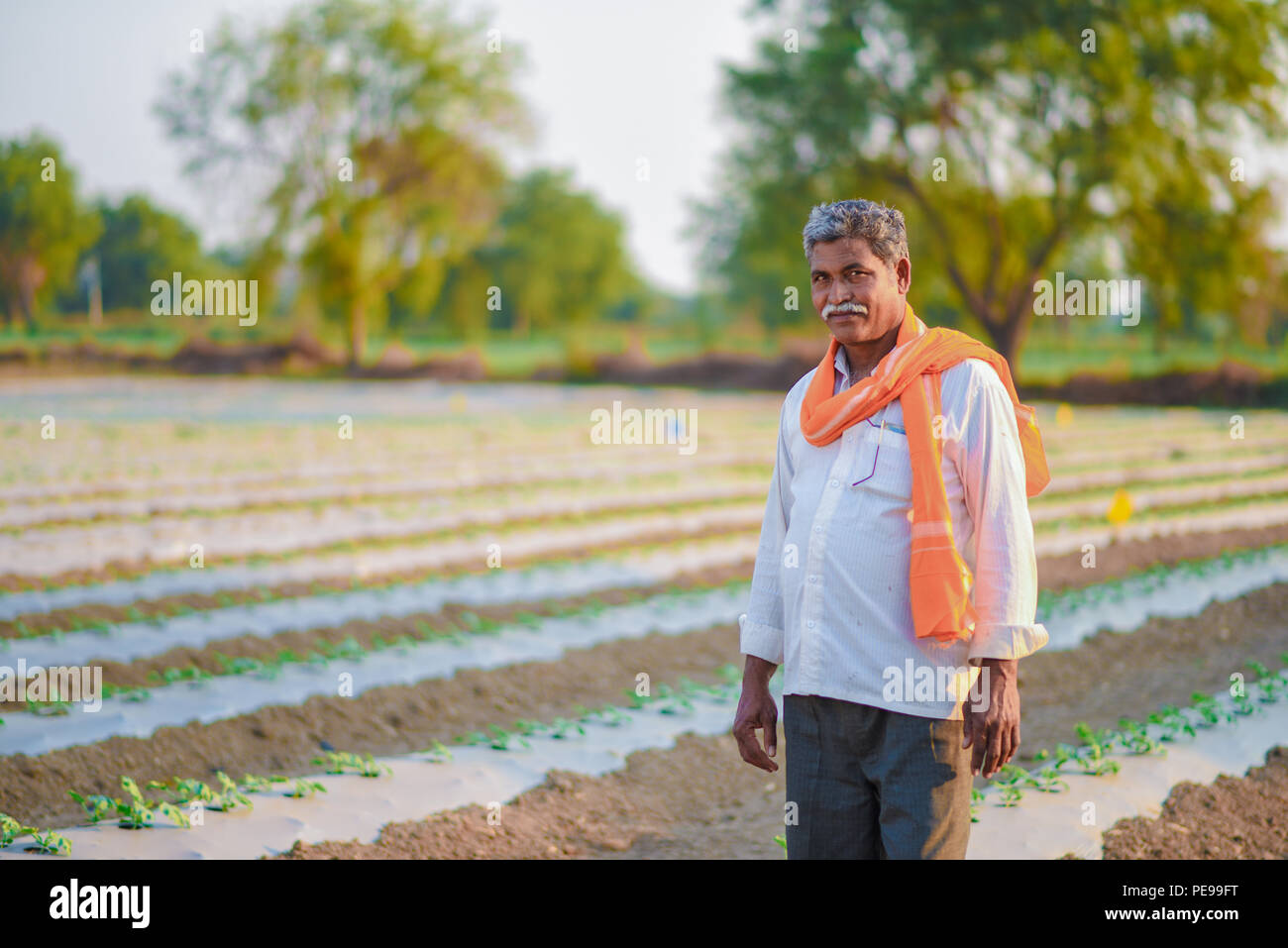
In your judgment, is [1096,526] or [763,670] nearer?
[763,670]

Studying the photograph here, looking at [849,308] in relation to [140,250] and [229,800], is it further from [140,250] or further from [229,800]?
[140,250]

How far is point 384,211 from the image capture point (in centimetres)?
4556

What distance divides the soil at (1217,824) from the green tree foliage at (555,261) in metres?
66.8

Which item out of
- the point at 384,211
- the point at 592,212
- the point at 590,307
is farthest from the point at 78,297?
the point at 592,212

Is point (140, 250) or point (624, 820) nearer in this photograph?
point (624, 820)

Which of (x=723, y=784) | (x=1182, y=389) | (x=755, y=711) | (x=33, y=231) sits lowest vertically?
(x=723, y=784)

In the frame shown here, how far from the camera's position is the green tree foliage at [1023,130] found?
86.2 ft

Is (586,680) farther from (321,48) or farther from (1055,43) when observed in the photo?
(321,48)

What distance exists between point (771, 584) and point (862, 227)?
931 millimetres

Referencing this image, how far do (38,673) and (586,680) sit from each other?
9.90ft

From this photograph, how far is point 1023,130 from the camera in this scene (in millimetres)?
28969

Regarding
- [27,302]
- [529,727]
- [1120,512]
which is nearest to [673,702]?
[529,727]

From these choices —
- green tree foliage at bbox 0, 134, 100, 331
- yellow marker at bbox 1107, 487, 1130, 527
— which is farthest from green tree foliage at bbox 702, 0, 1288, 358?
green tree foliage at bbox 0, 134, 100, 331

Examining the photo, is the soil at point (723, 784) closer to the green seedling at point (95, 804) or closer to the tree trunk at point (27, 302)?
the green seedling at point (95, 804)
